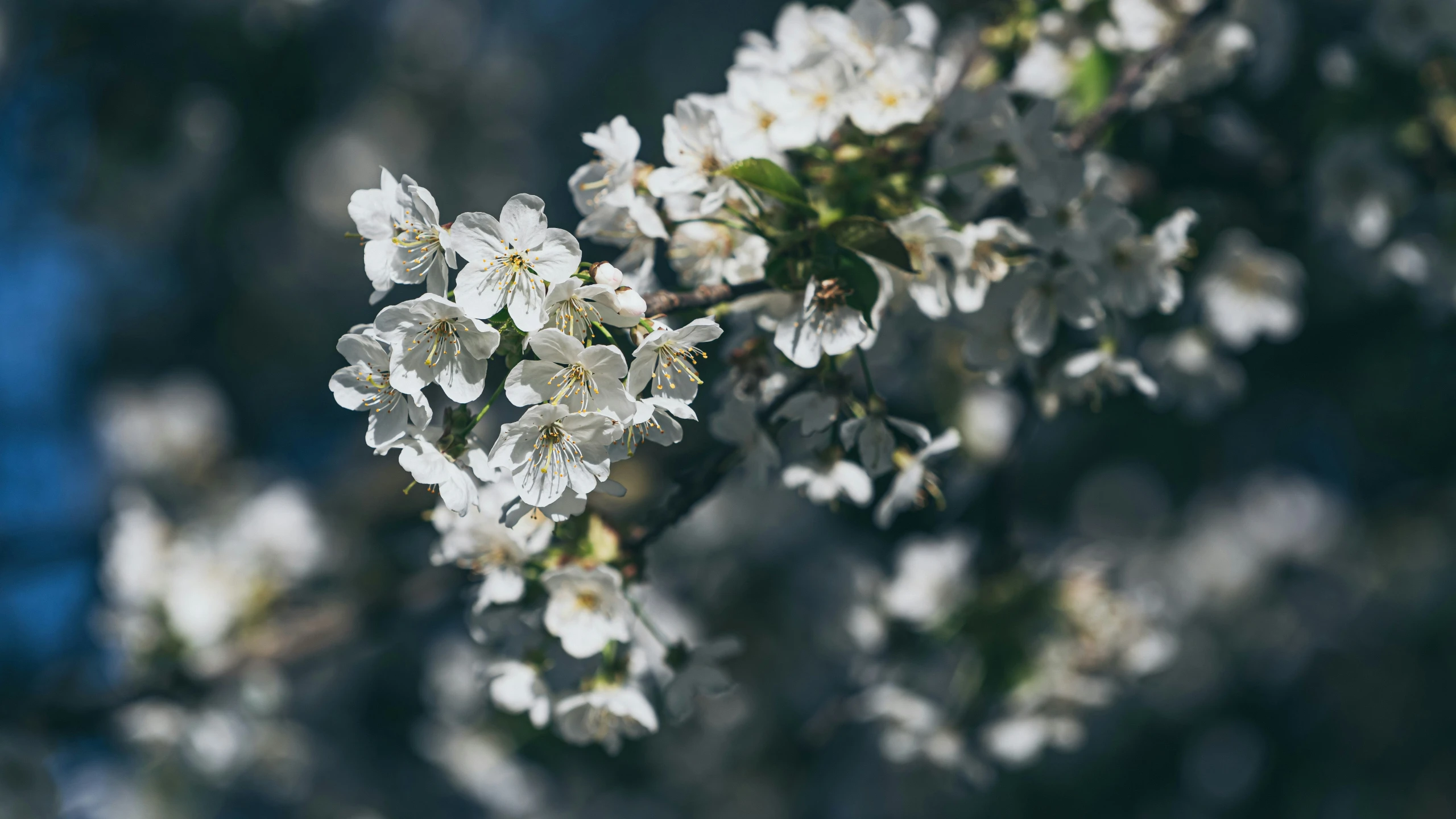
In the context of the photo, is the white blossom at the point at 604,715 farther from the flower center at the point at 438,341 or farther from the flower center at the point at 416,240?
the flower center at the point at 416,240

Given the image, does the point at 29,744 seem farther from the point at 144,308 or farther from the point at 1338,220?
the point at 1338,220

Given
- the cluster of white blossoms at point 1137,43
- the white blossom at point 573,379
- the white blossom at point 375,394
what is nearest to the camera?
the white blossom at point 573,379

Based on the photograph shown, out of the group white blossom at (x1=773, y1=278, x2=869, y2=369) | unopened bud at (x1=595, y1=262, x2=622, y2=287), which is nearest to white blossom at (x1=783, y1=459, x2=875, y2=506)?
white blossom at (x1=773, y1=278, x2=869, y2=369)

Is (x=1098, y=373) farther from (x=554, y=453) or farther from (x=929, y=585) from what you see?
(x=554, y=453)

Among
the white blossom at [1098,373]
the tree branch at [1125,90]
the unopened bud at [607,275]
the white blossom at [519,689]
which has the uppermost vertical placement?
the tree branch at [1125,90]

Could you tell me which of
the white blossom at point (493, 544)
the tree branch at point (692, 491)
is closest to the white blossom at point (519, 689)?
the white blossom at point (493, 544)

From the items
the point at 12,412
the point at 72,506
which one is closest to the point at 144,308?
the point at 12,412
